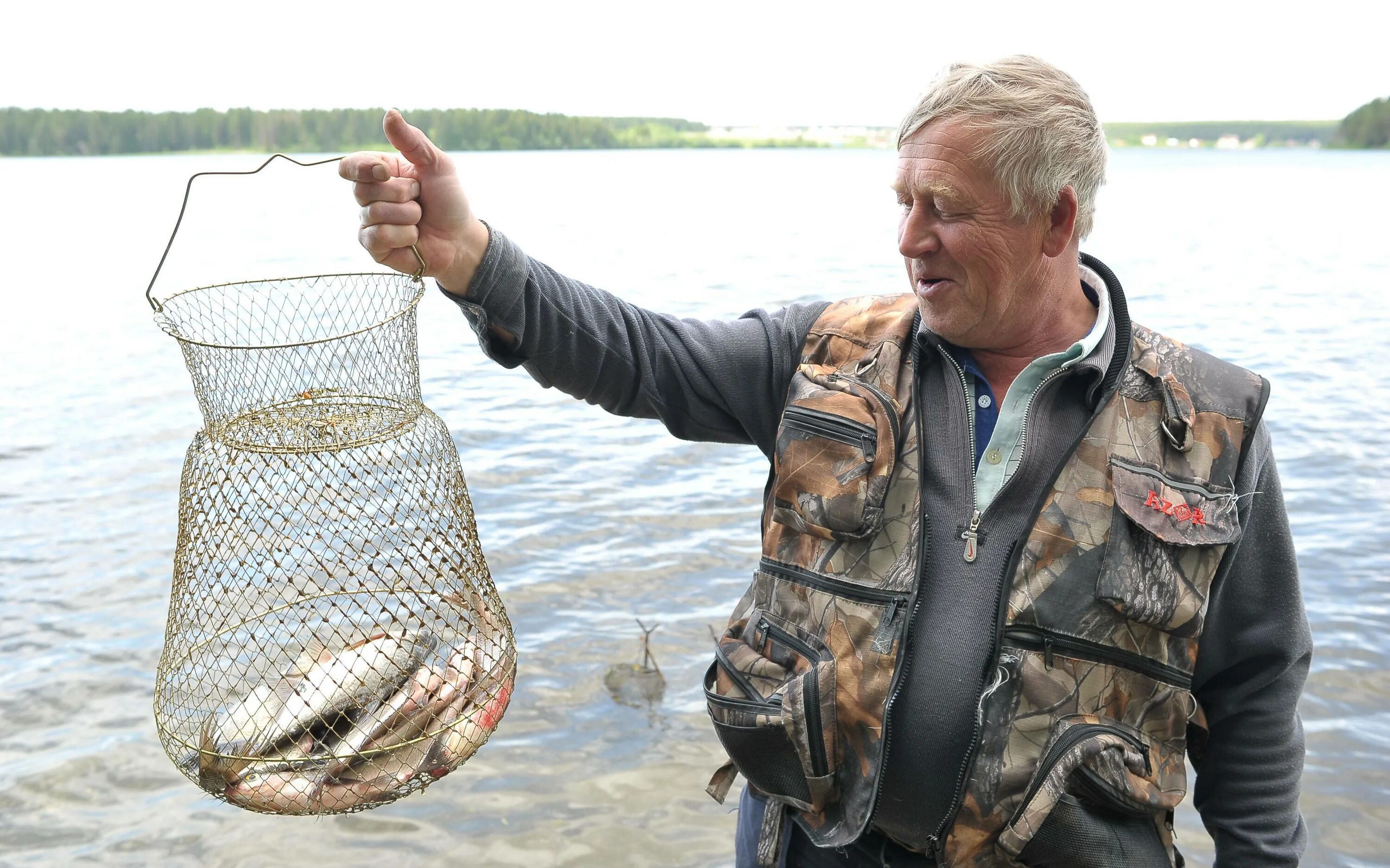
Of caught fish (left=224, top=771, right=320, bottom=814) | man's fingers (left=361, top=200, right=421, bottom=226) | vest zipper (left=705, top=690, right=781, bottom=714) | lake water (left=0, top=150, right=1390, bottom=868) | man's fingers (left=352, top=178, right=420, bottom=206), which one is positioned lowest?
lake water (left=0, top=150, right=1390, bottom=868)

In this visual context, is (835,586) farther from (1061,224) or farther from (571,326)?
(1061,224)

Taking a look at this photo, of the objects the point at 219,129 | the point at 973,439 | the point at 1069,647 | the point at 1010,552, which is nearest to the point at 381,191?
the point at 973,439

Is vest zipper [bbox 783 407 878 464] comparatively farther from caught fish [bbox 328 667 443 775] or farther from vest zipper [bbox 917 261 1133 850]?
caught fish [bbox 328 667 443 775]

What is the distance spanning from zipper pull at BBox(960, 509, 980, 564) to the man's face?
45 centimetres

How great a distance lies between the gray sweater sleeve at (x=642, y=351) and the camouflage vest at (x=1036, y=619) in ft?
1.15

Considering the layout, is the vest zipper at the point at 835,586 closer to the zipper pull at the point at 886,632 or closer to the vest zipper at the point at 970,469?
the zipper pull at the point at 886,632

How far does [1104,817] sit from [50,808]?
5.00 meters

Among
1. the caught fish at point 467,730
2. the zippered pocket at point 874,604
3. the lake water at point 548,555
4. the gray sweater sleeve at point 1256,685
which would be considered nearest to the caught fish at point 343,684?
the caught fish at point 467,730

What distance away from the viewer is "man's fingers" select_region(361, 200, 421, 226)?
234 cm

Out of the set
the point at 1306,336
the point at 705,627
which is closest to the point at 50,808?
the point at 705,627

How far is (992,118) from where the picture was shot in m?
2.51

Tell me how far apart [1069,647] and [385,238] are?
5.60ft

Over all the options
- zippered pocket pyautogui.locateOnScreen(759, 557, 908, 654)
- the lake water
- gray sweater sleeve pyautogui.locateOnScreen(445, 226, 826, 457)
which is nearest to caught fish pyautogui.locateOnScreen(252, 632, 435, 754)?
gray sweater sleeve pyautogui.locateOnScreen(445, 226, 826, 457)

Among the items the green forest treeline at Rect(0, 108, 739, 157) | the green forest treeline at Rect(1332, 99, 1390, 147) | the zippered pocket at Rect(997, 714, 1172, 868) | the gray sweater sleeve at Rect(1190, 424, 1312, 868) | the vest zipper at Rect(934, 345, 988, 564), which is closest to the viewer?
the zippered pocket at Rect(997, 714, 1172, 868)
